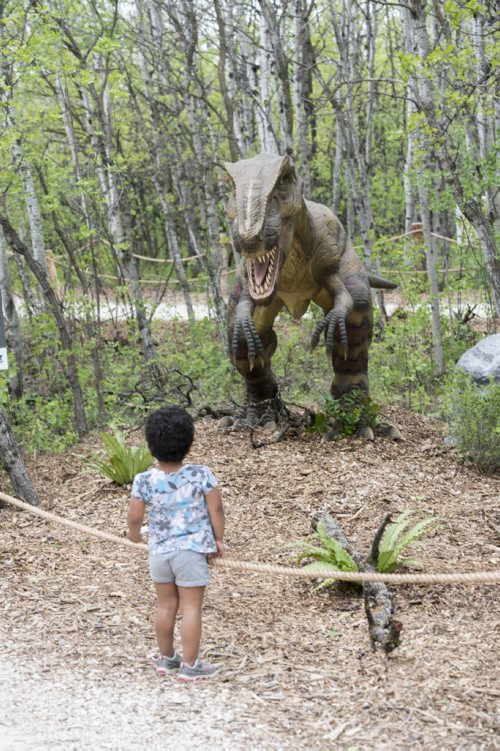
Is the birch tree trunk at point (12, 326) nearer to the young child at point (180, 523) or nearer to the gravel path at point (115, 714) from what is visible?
the gravel path at point (115, 714)

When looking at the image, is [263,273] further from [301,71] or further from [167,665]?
[301,71]

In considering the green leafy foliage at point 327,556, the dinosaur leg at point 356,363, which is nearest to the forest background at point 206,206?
the dinosaur leg at point 356,363

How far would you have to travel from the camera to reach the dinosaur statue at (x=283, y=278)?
5.92 m

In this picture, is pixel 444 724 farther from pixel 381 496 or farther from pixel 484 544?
pixel 381 496

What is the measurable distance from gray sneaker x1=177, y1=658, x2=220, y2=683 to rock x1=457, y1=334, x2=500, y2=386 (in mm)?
4739

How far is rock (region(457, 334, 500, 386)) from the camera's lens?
7793 mm

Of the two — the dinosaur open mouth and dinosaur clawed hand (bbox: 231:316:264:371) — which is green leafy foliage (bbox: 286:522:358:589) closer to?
the dinosaur open mouth

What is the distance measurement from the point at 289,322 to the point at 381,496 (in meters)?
7.99

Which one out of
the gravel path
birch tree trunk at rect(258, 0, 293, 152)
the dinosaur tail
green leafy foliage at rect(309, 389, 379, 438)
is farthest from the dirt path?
birch tree trunk at rect(258, 0, 293, 152)

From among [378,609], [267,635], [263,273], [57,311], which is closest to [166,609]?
[267,635]

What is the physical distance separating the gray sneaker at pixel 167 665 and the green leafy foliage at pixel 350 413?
390 cm

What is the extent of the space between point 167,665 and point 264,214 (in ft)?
10.4

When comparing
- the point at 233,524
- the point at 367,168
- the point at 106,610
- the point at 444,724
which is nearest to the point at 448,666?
the point at 444,724

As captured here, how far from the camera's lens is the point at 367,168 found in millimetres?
14320
